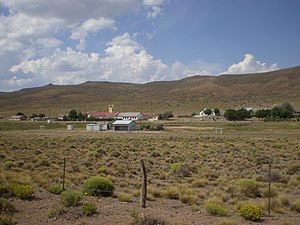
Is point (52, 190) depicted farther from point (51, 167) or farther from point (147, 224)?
point (51, 167)

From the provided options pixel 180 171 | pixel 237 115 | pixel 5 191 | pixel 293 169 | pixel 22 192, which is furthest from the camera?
pixel 237 115

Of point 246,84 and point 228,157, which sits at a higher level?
point 246,84

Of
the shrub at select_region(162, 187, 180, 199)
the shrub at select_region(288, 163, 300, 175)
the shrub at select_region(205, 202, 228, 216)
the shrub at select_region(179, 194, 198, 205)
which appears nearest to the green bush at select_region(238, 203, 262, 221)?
the shrub at select_region(205, 202, 228, 216)

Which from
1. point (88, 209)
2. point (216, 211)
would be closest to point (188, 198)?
point (216, 211)

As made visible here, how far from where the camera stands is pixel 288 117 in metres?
98.9

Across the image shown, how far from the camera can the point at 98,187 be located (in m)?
14.9

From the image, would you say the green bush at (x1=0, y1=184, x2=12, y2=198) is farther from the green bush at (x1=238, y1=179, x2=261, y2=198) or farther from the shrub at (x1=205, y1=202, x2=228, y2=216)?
the green bush at (x1=238, y1=179, x2=261, y2=198)

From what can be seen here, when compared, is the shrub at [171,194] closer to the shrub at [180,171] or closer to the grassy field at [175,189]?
the grassy field at [175,189]

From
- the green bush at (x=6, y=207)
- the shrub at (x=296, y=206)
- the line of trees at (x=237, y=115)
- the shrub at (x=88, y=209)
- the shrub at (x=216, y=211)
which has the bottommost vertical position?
the shrub at (x=296, y=206)

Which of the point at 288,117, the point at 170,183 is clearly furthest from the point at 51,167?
the point at 288,117

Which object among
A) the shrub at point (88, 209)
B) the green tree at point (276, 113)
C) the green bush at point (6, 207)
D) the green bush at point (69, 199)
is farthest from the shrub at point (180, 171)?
the green tree at point (276, 113)

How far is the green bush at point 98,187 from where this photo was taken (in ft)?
47.6

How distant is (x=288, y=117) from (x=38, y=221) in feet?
325

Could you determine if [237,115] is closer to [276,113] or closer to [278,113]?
[276,113]
